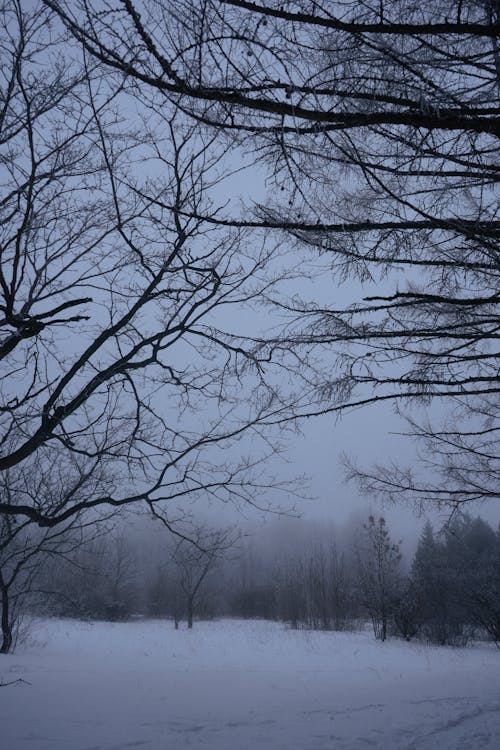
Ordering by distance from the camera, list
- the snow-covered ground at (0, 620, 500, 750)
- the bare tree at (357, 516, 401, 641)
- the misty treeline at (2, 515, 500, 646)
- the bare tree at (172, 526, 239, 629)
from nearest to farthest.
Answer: the snow-covered ground at (0, 620, 500, 750)
the bare tree at (172, 526, 239, 629)
the misty treeline at (2, 515, 500, 646)
the bare tree at (357, 516, 401, 641)

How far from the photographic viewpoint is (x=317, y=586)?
91.6ft

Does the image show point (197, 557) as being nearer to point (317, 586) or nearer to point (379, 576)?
point (379, 576)

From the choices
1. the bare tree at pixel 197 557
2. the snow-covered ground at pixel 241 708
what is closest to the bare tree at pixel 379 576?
the bare tree at pixel 197 557

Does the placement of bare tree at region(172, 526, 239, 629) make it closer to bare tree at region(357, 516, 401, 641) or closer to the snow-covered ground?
the snow-covered ground

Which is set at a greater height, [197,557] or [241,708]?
[197,557]

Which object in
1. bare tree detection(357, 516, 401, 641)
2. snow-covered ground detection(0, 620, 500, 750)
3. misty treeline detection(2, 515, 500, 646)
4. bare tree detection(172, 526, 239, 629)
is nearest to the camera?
snow-covered ground detection(0, 620, 500, 750)

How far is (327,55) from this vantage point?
7.67ft

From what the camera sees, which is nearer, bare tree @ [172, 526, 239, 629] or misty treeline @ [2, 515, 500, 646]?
bare tree @ [172, 526, 239, 629]

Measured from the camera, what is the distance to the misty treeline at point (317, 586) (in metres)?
14.3

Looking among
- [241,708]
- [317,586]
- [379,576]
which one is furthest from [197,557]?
[317,586]

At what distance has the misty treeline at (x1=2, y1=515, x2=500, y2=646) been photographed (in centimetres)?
1425

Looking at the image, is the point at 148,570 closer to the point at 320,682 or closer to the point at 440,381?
the point at 320,682

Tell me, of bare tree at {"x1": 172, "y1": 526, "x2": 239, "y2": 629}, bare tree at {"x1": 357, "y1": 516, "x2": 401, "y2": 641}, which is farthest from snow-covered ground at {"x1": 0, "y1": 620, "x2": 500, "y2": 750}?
bare tree at {"x1": 357, "y1": 516, "x2": 401, "y2": 641}

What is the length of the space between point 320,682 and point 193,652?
25.8 ft
